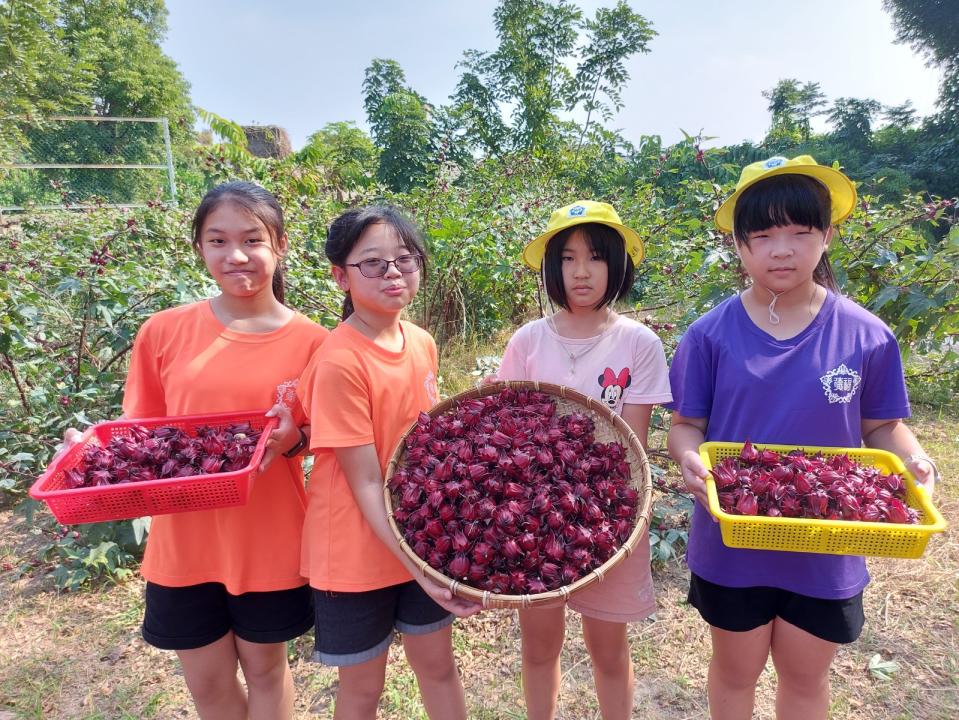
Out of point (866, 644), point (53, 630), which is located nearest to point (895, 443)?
point (866, 644)

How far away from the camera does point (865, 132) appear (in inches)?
854

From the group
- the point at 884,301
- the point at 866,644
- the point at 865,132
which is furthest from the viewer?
the point at 865,132

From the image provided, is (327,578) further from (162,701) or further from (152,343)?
(162,701)

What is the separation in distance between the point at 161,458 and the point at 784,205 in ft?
5.67

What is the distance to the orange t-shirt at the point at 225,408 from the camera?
1.55m

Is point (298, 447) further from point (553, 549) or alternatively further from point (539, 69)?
point (539, 69)

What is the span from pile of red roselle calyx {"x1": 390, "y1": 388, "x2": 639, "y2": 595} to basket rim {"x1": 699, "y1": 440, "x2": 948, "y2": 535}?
0.72ft

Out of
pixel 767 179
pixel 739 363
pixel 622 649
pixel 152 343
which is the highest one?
pixel 767 179

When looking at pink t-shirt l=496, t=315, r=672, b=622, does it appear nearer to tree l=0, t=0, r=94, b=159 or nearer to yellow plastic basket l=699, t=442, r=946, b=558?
yellow plastic basket l=699, t=442, r=946, b=558

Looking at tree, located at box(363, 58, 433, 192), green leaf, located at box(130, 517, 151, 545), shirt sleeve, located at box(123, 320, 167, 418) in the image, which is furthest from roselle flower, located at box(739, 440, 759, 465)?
tree, located at box(363, 58, 433, 192)

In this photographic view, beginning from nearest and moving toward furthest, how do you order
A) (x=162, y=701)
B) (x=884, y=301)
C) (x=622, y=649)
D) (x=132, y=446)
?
Answer: (x=132, y=446)
(x=622, y=649)
(x=162, y=701)
(x=884, y=301)

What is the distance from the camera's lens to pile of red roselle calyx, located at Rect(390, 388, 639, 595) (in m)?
1.28

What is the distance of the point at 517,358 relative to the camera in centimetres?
188

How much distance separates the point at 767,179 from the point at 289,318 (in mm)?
1421
